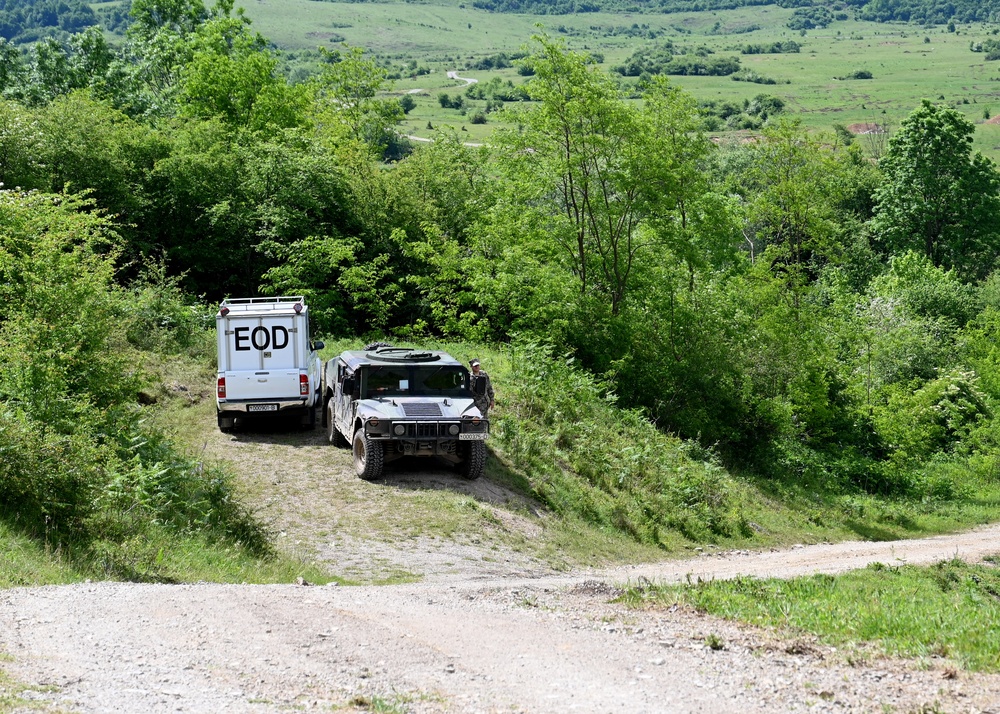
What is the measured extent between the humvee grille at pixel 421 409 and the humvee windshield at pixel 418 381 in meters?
0.62

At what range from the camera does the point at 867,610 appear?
39.9 feet

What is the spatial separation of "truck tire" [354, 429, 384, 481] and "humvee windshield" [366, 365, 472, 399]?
41.9 inches

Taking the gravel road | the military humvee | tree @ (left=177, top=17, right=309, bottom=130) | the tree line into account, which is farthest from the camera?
tree @ (left=177, top=17, right=309, bottom=130)

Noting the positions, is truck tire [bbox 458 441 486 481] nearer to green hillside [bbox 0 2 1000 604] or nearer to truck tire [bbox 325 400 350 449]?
green hillside [bbox 0 2 1000 604]

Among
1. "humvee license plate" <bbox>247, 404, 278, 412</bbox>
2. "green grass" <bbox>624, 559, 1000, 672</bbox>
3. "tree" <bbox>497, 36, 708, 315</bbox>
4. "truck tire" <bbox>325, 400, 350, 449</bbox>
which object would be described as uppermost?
"tree" <bbox>497, 36, 708, 315</bbox>

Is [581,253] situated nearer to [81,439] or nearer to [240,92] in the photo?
[81,439]

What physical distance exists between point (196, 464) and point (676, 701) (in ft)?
35.8

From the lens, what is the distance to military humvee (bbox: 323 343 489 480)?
1867cm

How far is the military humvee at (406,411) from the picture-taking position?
61.3ft

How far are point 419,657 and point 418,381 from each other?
1041 cm

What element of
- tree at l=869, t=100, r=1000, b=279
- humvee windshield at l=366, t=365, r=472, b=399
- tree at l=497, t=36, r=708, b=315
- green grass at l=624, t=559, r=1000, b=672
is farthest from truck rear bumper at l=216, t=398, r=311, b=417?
tree at l=869, t=100, r=1000, b=279

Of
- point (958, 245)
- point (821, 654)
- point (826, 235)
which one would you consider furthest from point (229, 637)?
point (958, 245)

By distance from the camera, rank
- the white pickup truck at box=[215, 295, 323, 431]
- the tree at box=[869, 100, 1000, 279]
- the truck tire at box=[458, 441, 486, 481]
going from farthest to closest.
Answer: the tree at box=[869, 100, 1000, 279] → the white pickup truck at box=[215, 295, 323, 431] → the truck tire at box=[458, 441, 486, 481]

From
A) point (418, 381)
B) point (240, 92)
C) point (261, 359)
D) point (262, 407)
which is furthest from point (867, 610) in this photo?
point (240, 92)
